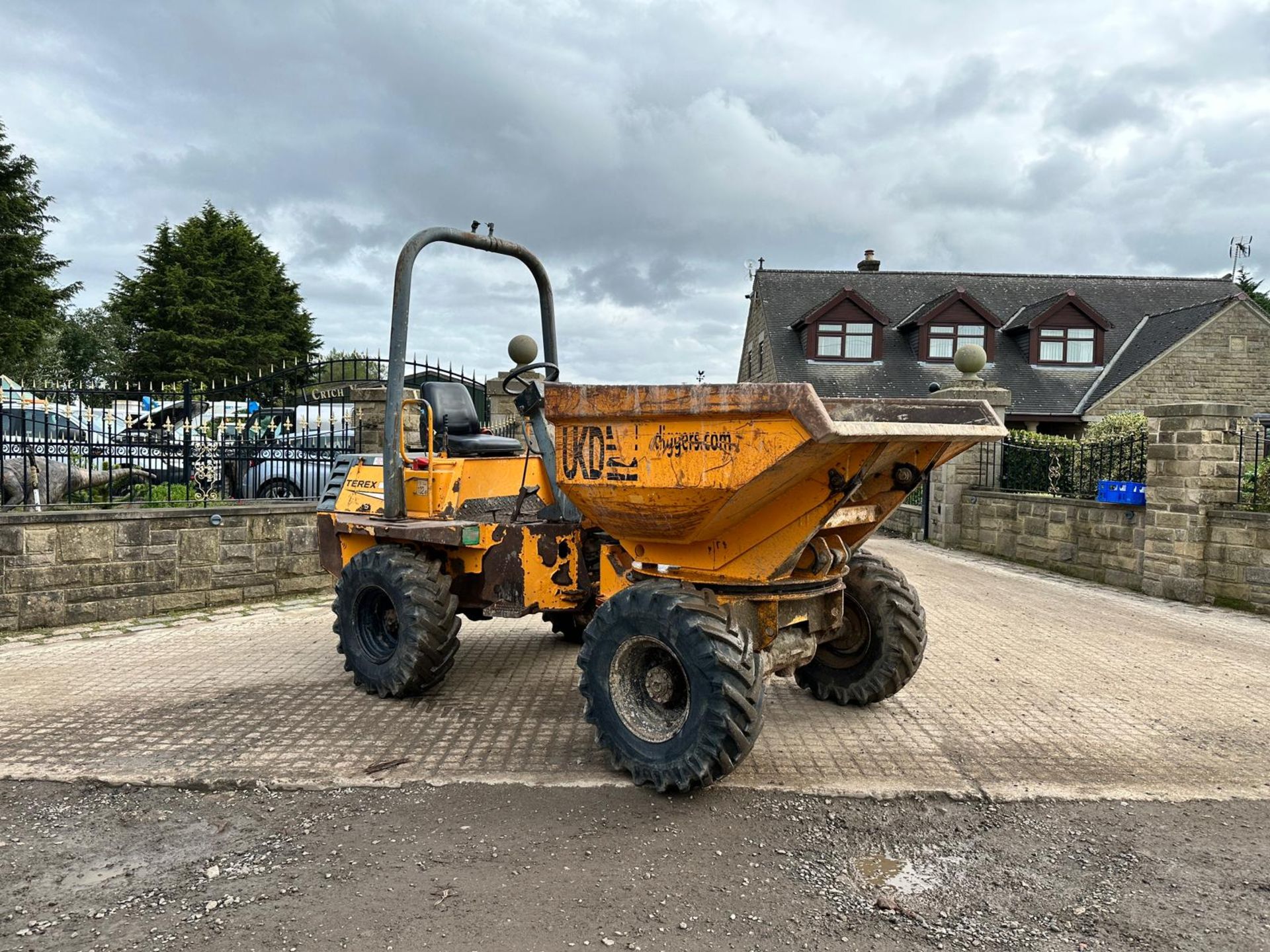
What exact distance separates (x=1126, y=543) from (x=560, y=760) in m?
7.97

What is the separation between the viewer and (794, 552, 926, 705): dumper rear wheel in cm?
458

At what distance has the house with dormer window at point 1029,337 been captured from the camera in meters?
22.0

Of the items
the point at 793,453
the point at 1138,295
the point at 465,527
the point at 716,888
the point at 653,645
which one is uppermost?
the point at 1138,295

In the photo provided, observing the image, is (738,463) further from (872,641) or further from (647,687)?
(872,641)

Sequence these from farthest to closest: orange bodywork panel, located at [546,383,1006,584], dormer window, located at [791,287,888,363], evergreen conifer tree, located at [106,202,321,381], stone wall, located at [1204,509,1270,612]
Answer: evergreen conifer tree, located at [106,202,321,381], dormer window, located at [791,287,888,363], stone wall, located at [1204,509,1270,612], orange bodywork panel, located at [546,383,1006,584]

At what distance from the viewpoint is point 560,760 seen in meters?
4.08

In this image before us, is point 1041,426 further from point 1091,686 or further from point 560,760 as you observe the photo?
point 560,760

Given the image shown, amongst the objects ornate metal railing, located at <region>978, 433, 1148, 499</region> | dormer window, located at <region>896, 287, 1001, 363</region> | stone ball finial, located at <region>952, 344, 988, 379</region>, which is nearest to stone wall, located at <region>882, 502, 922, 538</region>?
ornate metal railing, located at <region>978, 433, 1148, 499</region>

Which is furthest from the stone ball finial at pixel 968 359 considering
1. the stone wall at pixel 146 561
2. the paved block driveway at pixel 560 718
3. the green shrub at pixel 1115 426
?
the stone wall at pixel 146 561

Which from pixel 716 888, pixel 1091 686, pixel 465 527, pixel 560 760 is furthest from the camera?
pixel 1091 686

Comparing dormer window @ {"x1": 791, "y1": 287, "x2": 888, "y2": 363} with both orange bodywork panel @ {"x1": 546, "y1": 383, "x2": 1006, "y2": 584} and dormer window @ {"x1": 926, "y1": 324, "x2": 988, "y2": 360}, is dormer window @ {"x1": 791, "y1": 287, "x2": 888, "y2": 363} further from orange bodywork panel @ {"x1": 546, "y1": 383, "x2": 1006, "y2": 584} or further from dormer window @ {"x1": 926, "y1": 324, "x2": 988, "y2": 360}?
orange bodywork panel @ {"x1": 546, "y1": 383, "x2": 1006, "y2": 584}

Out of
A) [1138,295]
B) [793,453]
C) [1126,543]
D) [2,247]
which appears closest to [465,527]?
[793,453]

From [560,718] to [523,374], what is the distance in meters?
1.95

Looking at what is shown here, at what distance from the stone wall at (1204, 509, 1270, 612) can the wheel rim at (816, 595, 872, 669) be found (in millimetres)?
5505
